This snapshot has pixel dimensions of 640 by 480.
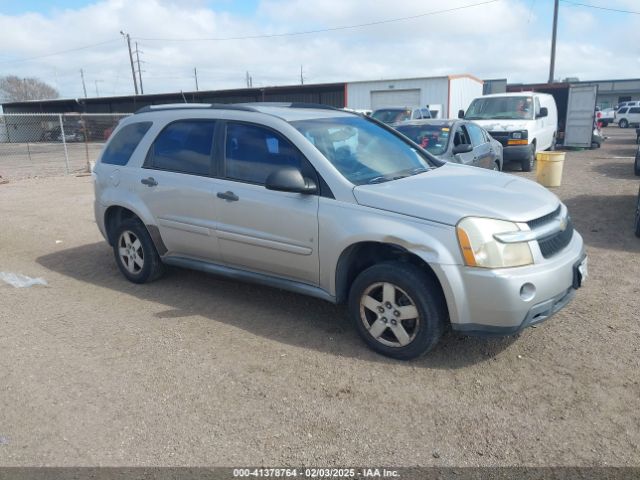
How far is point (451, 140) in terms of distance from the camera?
27.5 ft

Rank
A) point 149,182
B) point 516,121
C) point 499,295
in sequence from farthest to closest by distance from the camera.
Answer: point 516,121 < point 149,182 < point 499,295

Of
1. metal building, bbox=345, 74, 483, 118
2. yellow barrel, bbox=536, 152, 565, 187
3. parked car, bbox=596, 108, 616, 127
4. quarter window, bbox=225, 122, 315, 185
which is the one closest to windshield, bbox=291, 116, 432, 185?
quarter window, bbox=225, 122, 315, 185

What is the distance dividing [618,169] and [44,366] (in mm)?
14431

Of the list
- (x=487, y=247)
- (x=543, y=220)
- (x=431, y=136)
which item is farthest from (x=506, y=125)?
(x=487, y=247)

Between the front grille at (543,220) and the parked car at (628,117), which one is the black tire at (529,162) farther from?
the parked car at (628,117)

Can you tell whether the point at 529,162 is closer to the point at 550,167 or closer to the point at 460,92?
the point at 550,167

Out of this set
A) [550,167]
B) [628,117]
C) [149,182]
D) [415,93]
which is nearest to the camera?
[149,182]

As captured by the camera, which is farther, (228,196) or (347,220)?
(228,196)

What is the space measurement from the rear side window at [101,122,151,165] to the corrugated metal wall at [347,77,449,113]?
2589cm

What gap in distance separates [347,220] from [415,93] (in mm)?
27862

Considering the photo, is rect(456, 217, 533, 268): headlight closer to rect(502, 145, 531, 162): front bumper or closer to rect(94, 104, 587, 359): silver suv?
rect(94, 104, 587, 359): silver suv

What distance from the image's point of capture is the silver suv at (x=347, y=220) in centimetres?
336

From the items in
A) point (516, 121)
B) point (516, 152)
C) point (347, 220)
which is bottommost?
point (516, 152)

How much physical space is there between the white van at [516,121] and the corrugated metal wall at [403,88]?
13879 mm
